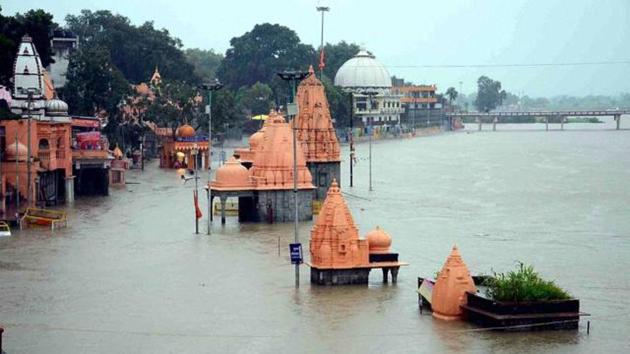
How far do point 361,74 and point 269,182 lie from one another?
90322mm

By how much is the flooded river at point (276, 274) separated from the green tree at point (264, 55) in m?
69.4

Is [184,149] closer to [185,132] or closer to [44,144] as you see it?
[185,132]

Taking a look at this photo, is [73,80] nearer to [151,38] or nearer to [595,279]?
[151,38]

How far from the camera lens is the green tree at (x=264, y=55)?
439 ft

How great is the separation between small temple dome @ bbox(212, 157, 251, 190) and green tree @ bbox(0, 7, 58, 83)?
1567 centimetres

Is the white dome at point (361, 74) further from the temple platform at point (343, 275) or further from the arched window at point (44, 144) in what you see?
the temple platform at point (343, 275)

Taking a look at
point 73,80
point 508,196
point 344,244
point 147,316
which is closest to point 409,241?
point 344,244

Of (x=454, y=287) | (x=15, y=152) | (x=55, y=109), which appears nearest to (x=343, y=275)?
(x=454, y=287)

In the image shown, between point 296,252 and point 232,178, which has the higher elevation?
point 232,178

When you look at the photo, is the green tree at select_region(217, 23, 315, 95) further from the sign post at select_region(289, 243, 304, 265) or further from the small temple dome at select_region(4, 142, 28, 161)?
the sign post at select_region(289, 243, 304, 265)

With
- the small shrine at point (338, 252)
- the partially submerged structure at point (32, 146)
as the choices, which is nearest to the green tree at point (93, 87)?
the partially submerged structure at point (32, 146)

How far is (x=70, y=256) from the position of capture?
37.6 meters

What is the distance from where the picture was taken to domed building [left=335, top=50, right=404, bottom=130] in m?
134

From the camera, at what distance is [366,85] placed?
440ft
